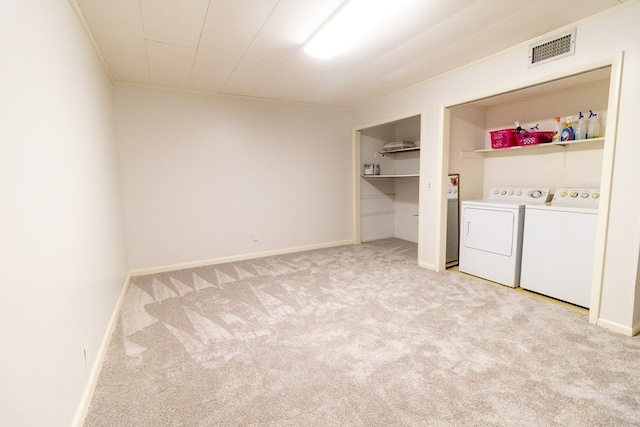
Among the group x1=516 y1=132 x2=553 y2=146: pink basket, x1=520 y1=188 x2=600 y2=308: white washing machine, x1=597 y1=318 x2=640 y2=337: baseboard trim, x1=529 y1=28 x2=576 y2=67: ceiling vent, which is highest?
x1=529 y1=28 x2=576 y2=67: ceiling vent

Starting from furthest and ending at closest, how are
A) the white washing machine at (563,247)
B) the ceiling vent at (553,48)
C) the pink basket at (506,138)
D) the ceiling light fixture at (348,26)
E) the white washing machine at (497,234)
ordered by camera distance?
the pink basket at (506,138)
the white washing machine at (497,234)
the white washing machine at (563,247)
the ceiling vent at (553,48)
the ceiling light fixture at (348,26)

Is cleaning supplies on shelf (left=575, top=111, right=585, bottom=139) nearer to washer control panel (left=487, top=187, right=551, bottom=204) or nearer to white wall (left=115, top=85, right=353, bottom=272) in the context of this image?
washer control panel (left=487, top=187, right=551, bottom=204)

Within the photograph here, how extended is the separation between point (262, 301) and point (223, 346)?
0.82m

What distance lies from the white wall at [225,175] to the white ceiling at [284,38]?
498 mm

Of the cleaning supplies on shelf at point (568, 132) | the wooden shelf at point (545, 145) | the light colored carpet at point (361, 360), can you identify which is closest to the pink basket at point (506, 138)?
the wooden shelf at point (545, 145)

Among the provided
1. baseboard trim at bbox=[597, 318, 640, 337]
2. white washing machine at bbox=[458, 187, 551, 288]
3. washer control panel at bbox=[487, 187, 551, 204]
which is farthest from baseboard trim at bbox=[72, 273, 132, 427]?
washer control panel at bbox=[487, 187, 551, 204]

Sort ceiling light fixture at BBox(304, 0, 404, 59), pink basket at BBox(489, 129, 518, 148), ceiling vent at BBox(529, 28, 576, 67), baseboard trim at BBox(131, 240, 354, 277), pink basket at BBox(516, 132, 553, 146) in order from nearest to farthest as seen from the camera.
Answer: ceiling light fixture at BBox(304, 0, 404, 59) → ceiling vent at BBox(529, 28, 576, 67) → pink basket at BBox(516, 132, 553, 146) → pink basket at BBox(489, 129, 518, 148) → baseboard trim at BBox(131, 240, 354, 277)

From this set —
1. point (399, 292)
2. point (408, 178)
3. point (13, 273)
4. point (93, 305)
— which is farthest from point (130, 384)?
point (408, 178)

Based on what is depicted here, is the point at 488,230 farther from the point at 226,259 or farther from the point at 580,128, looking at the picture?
the point at 226,259

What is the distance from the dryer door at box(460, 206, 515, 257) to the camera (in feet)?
10.7

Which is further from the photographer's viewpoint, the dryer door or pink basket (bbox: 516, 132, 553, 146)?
pink basket (bbox: 516, 132, 553, 146)

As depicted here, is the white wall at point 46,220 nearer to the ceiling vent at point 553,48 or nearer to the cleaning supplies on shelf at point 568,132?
the ceiling vent at point 553,48

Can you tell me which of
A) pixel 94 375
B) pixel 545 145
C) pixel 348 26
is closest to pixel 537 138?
pixel 545 145

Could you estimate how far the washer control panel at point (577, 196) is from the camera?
10.0 feet
